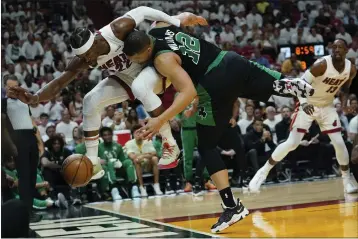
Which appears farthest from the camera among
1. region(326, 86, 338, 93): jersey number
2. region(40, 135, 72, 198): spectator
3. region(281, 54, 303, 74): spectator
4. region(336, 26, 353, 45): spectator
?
region(336, 26, 353, 45): spectator

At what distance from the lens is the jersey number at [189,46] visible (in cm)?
608

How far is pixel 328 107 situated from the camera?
9.10m

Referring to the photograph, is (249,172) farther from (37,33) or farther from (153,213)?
(37,33)

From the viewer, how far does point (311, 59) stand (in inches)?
648

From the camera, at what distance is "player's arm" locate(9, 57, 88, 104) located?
5.93m

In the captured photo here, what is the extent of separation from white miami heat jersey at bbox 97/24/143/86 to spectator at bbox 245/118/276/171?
548 cm

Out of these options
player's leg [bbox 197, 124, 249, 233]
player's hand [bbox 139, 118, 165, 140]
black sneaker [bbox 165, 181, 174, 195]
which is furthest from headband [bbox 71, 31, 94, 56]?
black sneaker [bbox 165, 181, 174, 195]

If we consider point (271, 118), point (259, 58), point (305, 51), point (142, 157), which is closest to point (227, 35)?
point (259, 58)

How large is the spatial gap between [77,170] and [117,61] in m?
1.05

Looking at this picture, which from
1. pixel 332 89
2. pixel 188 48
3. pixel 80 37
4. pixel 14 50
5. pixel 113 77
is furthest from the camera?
pixel 14 50

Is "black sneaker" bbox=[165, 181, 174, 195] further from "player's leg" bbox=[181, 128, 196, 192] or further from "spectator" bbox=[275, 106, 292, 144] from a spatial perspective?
"spectator" bbox=[275, 106, 292, 144]

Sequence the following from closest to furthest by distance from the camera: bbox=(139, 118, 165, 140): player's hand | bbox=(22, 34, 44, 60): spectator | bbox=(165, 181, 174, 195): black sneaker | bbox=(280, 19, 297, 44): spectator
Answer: bbox=(139, 118, 165, 140): player's hand → bbox=(165, 181, 174, 195): black sneaker → bbox=(22, 34, 44, 60): spectator → bbox=(280, 19, 297, 44): spectator

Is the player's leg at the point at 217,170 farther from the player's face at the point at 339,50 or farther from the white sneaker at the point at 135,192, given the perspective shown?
the white sneaker at the point at 135,192

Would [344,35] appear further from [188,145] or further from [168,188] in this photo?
[188,145]
